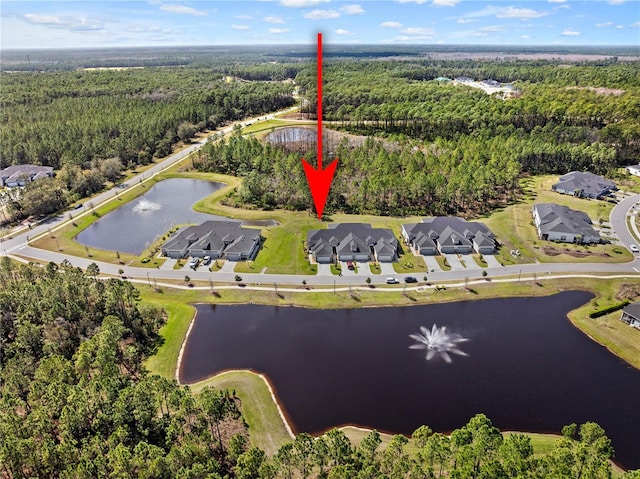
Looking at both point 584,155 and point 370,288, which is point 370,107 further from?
point 370,288

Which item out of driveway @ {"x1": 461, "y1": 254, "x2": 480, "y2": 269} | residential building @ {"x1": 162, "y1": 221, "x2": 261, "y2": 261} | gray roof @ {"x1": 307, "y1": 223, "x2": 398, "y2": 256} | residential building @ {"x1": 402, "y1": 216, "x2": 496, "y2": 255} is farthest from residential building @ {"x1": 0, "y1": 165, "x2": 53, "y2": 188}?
driveway @ {"x1": 461, "y1": 254, "x2": 480, "y2": 269}

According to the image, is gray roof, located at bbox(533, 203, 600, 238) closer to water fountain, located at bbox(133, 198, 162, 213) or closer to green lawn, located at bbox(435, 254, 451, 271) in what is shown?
green lawn, located at bbox(435, 254, 451, 271)

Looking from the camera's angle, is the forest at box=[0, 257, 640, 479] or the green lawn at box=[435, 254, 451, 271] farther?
the green lawn at box=[435, 254, 451, 271]

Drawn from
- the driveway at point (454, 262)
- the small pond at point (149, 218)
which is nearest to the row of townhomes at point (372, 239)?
the driveway at point (454, 262)

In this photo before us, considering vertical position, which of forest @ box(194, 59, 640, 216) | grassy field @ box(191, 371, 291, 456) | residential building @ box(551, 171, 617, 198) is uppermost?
forest @ box(194, 59, 640, 216)

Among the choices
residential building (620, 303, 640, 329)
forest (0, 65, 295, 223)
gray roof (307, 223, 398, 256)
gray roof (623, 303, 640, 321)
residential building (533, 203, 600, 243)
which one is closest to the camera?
residential building (620, 303, 640, 329)

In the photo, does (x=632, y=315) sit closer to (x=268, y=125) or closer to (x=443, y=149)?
(x=443, y=149)

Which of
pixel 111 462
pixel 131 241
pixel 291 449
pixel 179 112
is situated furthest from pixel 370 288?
pixel 179 112
